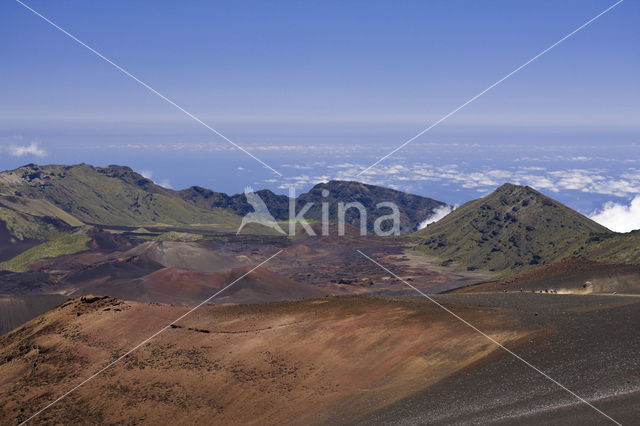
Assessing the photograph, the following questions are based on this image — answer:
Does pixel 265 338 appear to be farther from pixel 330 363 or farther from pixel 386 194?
pixel 386 194

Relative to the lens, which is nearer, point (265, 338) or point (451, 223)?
point (265, 338)

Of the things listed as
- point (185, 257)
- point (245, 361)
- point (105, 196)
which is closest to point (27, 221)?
point (185, 257)

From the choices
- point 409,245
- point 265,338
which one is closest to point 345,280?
point 409,245

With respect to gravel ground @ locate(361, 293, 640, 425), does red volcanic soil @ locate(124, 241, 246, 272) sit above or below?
below

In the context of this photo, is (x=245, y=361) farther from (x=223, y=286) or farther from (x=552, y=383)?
(x=223, y=286)

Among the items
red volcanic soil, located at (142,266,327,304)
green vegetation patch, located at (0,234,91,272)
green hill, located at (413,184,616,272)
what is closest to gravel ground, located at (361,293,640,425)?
red volcanic soil, located at (142,266,327,304)

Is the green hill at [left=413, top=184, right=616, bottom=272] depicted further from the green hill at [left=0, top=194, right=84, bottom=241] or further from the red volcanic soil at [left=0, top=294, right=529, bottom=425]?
the green hill at [left=0, top=194, right=84, bottom=241]

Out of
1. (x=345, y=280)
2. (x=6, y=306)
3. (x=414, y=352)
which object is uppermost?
(x=414, y=352)

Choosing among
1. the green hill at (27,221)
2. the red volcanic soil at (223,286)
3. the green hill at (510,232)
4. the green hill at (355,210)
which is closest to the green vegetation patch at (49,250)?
the green hill at (27,221)
